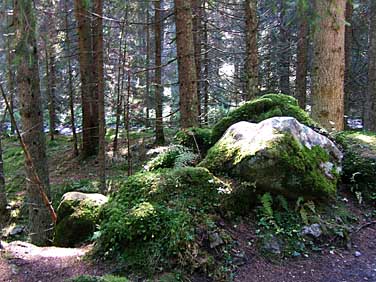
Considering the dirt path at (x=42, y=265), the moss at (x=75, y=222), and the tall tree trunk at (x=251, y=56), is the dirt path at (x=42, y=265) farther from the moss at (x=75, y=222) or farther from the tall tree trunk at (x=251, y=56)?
the tall tree trunk at (x=251, y=56)

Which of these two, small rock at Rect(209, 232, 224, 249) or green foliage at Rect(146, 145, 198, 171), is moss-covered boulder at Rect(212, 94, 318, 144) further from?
small rock at Rect(209, 232, 224, 249)

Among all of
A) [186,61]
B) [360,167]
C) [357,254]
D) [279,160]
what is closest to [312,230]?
[357,254]

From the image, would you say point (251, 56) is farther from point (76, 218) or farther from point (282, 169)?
point (76, 218)

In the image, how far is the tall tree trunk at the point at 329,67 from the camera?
6605 millimetres

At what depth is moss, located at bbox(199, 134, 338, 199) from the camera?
4.15 m

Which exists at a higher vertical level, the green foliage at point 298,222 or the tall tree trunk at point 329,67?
the tall tree trunk at point 329,67

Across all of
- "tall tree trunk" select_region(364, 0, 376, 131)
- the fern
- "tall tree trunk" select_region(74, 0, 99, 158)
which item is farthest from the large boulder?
"tall tree trunk" select_region(74, 0, 99, 158)

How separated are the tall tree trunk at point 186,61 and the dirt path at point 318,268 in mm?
4389

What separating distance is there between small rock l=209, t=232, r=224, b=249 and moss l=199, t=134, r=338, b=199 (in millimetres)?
809

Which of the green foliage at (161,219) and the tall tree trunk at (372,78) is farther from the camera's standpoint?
the tall tree trunk at (372,78)

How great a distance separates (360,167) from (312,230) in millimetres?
1518

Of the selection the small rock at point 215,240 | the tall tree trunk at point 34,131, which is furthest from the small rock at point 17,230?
the small rock at point 215,240

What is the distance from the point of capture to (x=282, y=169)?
163 inches

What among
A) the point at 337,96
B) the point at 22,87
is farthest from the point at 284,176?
the point at 22,87
